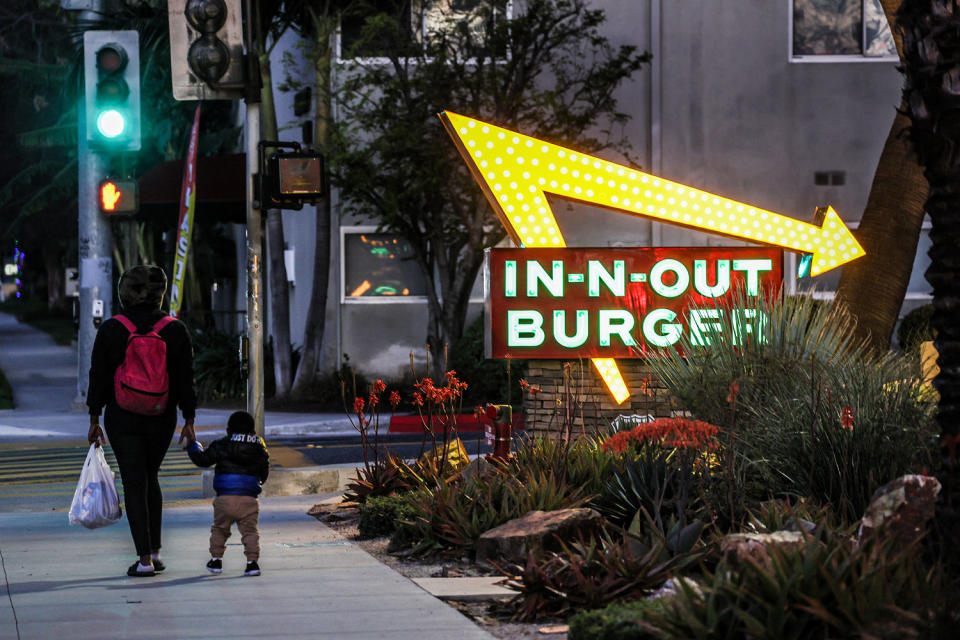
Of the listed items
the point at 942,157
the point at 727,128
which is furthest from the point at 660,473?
the point at 727,128

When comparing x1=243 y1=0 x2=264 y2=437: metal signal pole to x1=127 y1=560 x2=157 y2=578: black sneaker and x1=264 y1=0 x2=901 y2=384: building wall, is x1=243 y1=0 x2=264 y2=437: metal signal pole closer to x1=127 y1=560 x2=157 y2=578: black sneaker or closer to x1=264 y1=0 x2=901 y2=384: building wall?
x1=127 y1=560 x2=157 y2=578: black sneaker

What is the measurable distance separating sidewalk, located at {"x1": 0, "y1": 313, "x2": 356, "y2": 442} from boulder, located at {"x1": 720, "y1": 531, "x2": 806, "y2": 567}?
13.8m

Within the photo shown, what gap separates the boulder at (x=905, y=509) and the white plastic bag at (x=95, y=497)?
435 cm

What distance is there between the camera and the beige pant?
806 centimetres

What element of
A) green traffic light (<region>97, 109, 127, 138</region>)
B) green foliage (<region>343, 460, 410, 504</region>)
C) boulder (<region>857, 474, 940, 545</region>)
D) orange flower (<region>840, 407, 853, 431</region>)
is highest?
green traffic light (<region>97, 109, 127, 138</region>)

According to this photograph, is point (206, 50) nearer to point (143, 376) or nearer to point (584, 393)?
point (143, 376)

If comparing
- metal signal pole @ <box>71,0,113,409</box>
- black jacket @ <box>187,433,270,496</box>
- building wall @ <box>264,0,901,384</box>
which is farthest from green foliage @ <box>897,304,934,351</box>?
black jacket @ <box>187,433,270,496</box>

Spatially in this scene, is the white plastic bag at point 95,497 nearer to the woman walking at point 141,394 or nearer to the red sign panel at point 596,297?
the woman walking at point 141,394

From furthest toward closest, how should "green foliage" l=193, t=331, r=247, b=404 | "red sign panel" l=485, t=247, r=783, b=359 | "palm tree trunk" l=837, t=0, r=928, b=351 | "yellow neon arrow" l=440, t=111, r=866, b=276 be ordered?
"green foliage" l=193, t=331, r=247, b=404
"palm tree trunk" l=837, t=0, r=928, b=351
"red sign panel" l=485, t=247, r=783, b=359
"yellow neon arrow" l=440, t=111, r=866, b=276

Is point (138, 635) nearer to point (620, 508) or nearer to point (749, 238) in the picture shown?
point (620, 508)

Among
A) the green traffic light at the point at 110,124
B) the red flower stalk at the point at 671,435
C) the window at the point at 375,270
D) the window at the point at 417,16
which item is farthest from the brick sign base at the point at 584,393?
the window at the point at 375,270

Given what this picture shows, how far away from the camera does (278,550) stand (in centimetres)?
923

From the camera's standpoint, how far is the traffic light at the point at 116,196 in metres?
15.7

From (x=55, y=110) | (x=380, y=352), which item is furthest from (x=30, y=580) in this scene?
(x=55, y=110)
